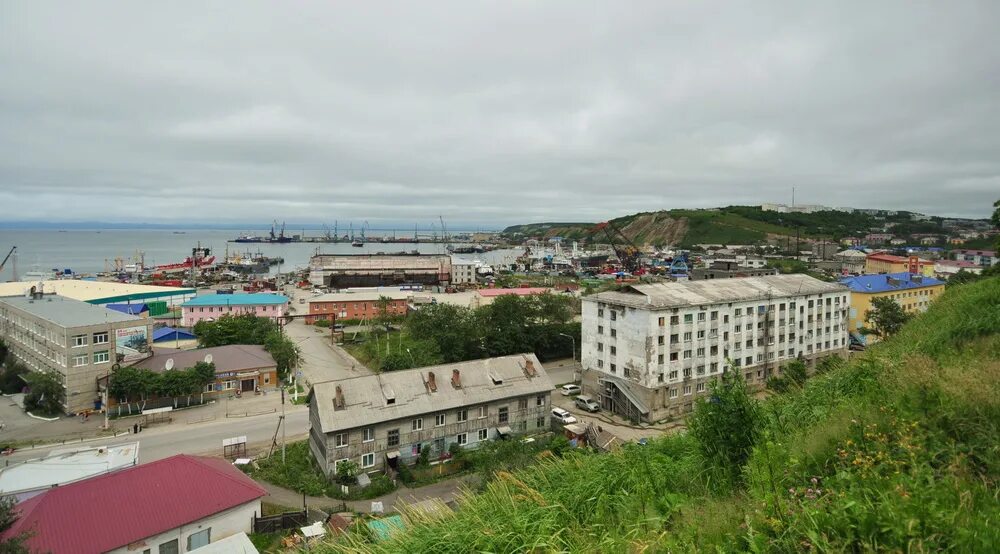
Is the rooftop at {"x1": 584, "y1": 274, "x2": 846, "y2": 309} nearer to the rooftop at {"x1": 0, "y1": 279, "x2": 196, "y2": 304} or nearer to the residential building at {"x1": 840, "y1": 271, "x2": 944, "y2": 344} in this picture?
the residential building at {"x1": 840, "y1": 271, "x2": 944, "y2": 344}

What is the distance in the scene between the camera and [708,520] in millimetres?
3131

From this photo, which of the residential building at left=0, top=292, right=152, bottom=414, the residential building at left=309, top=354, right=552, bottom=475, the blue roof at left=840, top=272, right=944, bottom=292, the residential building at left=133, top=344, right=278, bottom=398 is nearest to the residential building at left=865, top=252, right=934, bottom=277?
the blue roof at left=840, top=272, right=944, bottom=292

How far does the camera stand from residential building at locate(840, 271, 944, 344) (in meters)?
29.3

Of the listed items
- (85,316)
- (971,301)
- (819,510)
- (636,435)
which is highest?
(971,301)

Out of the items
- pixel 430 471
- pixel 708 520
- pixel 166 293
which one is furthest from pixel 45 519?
pixel 166 293

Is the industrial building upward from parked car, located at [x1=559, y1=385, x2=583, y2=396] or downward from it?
upward

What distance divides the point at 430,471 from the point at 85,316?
51.8ft

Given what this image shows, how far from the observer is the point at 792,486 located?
326cm

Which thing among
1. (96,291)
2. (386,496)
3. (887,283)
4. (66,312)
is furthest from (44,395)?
(887,283)

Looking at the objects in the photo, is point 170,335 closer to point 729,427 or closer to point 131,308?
point 131,308

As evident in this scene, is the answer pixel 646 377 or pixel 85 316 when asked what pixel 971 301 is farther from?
pixel 85 316

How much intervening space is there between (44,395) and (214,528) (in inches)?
525

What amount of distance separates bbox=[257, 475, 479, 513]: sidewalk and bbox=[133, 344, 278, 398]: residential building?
9140 mm

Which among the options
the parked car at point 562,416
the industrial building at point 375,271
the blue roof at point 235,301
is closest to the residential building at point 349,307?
the blue roof at point 235,301
